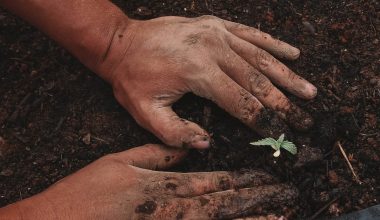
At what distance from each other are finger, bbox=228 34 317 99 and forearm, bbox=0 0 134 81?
0.48 m

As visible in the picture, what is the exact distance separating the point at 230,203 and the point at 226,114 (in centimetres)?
42

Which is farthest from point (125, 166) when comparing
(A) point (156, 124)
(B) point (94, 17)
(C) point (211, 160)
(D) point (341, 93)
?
(D) point (341, 93)

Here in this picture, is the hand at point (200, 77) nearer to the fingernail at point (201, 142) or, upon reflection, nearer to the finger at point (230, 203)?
the fingernail at point (201, 142)

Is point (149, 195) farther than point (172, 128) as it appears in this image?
No

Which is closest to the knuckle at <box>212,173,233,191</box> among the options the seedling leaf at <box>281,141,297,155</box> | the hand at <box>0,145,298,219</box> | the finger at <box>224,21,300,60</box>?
the hand at <box>0,145,298,219</box>

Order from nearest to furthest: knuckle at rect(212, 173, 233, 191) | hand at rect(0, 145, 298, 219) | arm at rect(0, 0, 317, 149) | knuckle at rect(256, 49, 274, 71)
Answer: hand at rect(0, 145, 298, 219) → knuckle at rect(212, 173, 233, 191) → arm at rect(0, 0, 317, 149) → knuckle at rect(256, 49, 274, 71)

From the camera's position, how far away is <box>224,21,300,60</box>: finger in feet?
6.48

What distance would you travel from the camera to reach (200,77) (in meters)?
1.83

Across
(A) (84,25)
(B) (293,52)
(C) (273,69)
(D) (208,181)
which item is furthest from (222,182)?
(A) (84,25)

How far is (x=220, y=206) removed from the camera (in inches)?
63.4

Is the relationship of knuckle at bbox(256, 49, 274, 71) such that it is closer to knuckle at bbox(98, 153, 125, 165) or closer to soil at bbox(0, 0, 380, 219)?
soil at bbox(0, 0, 380, 219)

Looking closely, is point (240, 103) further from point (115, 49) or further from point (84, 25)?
point (84, 25)

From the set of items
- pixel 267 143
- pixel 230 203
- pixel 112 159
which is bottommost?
pixel 112 159

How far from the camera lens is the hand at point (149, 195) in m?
1.58
